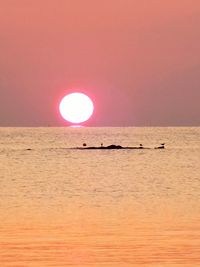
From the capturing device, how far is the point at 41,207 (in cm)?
3919

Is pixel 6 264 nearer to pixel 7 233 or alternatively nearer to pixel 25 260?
pixel 25 260

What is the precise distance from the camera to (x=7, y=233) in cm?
2677

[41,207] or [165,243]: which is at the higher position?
[41,207]

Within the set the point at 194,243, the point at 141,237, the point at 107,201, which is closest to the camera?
the point at 194,243

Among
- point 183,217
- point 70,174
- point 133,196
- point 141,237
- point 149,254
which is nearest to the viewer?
point 149,254

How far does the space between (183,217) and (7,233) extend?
29.2 ft

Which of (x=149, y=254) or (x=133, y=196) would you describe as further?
(x=133, y=196)

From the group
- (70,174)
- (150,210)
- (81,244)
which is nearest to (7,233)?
(81,244)

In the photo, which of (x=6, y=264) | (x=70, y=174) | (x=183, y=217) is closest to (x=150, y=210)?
(x=183, y=217)

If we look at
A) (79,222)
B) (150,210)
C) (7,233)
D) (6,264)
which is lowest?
(6,264)

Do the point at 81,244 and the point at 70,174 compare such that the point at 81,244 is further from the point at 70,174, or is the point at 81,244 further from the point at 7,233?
the point at 70,174

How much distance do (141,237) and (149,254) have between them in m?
3.34

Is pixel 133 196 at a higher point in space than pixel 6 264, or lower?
higher

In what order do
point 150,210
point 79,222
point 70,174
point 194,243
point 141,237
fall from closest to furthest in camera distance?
point 194,243 < point 141,237 < point 79,222 < point 150,210 < point 70,174
